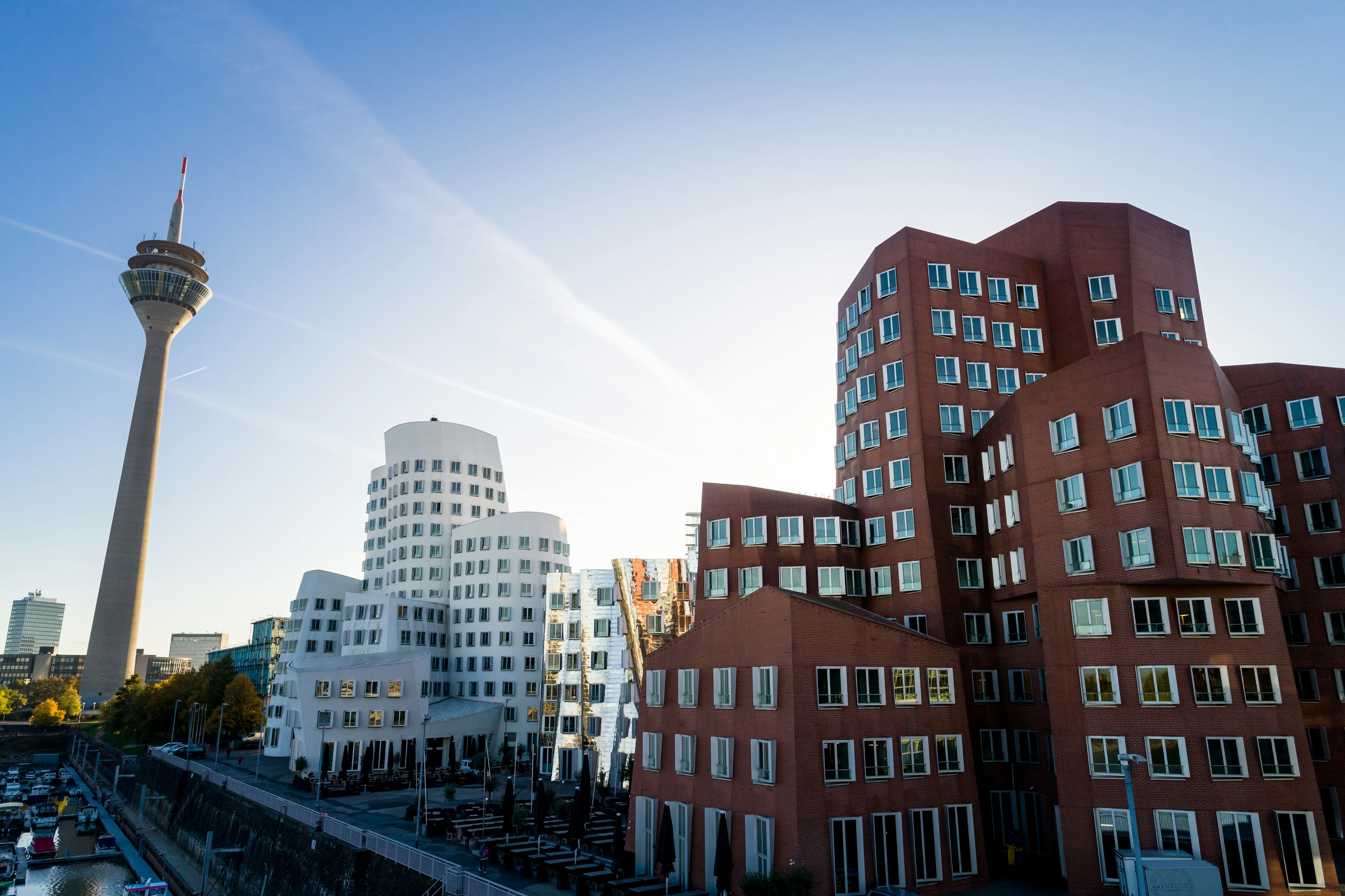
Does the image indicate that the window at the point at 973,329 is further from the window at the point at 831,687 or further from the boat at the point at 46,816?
the boat at the point at 46,816

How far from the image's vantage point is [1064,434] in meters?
44.0

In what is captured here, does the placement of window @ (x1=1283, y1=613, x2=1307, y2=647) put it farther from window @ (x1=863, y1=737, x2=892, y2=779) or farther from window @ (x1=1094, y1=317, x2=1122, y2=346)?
window @ (x1=863, y1=737, x2=892, y2=779)

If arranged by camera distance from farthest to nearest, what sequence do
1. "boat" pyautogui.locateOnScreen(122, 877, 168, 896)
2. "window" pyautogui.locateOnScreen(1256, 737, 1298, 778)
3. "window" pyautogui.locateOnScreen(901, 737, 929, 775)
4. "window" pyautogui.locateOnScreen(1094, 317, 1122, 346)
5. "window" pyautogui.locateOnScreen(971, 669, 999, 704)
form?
"window" pyautogui.locateOnScreen(1094, 317, 1122, 346), "boat" pyautogui.locateOnScreen(122, 877, 168, 896), "window" pyautogui.locateOnScreen(971, 669, 999, 704), "window" pyautogui.locateOnScreen(901, 737, 929, 775), "window" pyautogui.locateOnScreen(1256, 737, 1298, 778)

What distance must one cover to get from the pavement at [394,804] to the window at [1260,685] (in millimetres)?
32472

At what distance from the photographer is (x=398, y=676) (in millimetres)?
85250

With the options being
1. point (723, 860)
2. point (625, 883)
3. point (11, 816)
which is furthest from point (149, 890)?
point (11, 816)

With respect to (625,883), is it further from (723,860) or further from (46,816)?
(46,816)

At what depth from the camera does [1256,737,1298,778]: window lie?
119 ft

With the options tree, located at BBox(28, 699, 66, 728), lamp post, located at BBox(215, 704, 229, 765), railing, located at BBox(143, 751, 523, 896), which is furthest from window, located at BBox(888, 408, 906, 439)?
tree, located at BBox(28, 699, 66, 728)

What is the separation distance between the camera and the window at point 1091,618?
39438 mm

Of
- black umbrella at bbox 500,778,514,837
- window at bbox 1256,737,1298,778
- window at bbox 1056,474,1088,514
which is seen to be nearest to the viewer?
window at bbox 1256,737,1298,778

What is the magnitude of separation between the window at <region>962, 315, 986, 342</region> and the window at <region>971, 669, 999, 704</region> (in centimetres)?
2316

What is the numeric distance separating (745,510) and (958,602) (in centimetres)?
1606

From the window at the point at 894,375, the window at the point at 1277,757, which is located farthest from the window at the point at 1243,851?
the window at the point at 894,375
